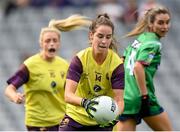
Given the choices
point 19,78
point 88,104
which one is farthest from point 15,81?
point 88,104

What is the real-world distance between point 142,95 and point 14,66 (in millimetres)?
7414

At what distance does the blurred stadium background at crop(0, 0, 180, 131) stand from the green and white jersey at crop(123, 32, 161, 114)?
6.47 metres

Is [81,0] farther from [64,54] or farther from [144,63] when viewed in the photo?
[144,63]

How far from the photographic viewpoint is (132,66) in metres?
9.63

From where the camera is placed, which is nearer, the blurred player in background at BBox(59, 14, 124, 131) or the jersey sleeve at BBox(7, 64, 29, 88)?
the blurred player in background at BBox(59, 14, 124, 131)

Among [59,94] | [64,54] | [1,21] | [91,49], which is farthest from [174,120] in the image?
[91,49]

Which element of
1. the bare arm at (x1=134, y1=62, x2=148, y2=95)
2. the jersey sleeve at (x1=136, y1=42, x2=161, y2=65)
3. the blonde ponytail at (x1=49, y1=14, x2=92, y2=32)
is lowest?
the bare arm at (x1=134, y1=62, x2=148, y2=95)

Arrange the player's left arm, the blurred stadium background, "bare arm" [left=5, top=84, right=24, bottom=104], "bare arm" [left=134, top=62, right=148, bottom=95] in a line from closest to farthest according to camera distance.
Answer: the player's left arm
"bare arm" [left=5, top=84, right=24, bottom=104]
"bare arm" [left=134, top=62, right=148, bottom=95]
the blurred stadium background

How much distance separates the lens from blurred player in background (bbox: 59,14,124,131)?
8438mm

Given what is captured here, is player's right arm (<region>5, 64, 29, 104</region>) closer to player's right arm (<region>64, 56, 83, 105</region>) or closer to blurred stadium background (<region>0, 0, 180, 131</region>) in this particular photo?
player's right arm (<region>64, 56, 83, 105</region>)

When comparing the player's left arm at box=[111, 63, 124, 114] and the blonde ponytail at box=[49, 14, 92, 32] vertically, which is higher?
the blonde ponytail at box=[49, 14, 92, 32]

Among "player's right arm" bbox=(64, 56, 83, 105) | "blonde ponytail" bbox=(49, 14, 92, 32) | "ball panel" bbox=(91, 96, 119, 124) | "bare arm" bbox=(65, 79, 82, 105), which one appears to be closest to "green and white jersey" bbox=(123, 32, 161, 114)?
"blonde ponytail" bbox=(49, 14, 92, 32)

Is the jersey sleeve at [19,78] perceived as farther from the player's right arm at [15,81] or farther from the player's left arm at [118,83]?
the player's left arm at [118,83]

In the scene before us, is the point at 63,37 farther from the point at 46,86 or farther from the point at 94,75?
the point at 94,75
